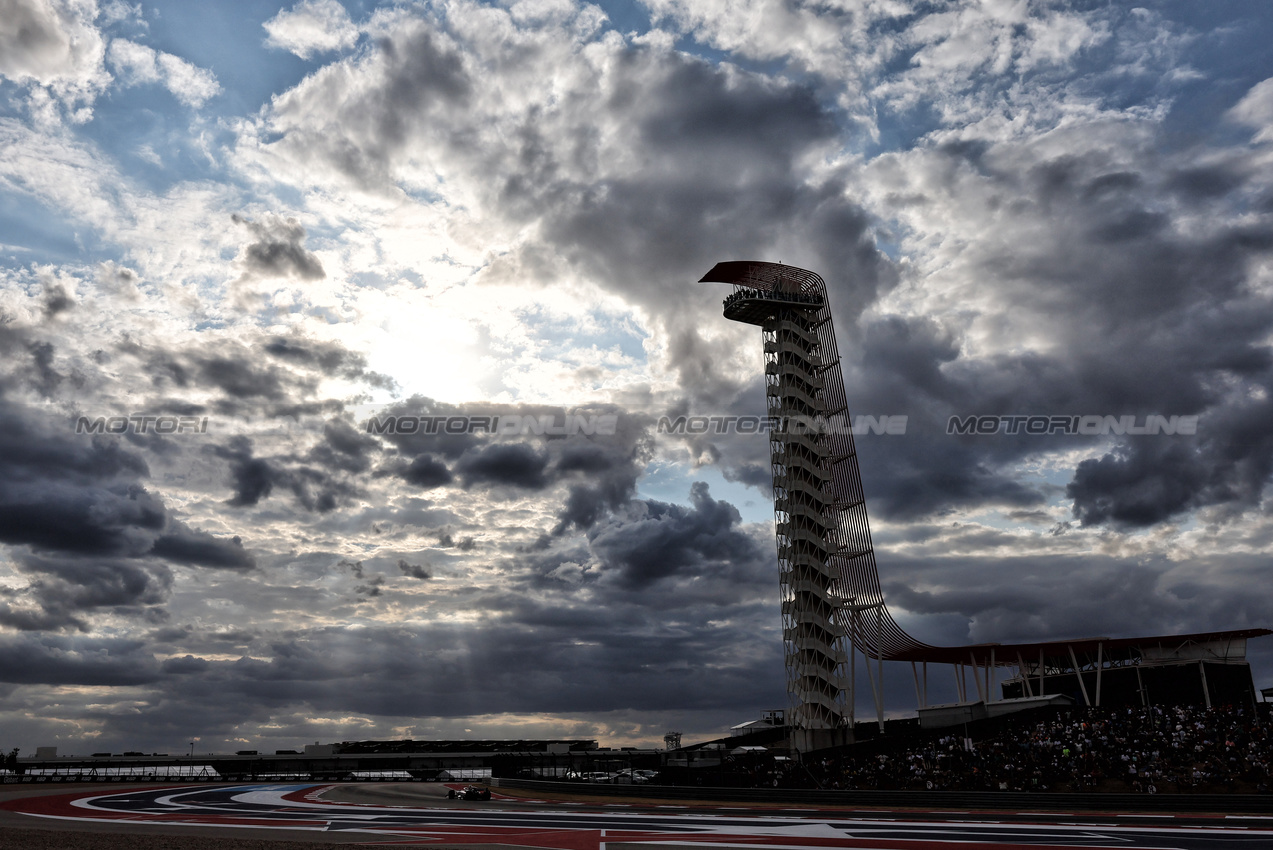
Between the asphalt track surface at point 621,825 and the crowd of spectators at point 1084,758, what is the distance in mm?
7877

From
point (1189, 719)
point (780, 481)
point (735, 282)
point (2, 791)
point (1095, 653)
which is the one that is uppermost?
point (735, 282)

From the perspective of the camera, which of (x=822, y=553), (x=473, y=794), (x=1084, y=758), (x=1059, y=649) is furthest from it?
(x=822, y=553)

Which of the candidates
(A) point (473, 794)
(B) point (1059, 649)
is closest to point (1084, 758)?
(B) point (1059, 649)

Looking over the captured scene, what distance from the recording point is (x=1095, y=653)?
227 ft

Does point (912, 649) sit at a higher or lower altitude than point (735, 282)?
lower

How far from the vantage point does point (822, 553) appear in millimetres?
81188

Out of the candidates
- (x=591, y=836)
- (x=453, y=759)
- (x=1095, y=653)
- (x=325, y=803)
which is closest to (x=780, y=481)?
(x=1095, y=653)

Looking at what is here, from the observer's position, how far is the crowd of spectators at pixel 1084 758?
42469 millimetres

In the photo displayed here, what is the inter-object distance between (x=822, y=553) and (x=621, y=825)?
47.2m

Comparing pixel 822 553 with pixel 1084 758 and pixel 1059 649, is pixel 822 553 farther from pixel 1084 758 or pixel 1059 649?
pixel 1084 758

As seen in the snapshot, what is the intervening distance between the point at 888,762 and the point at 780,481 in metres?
32.0

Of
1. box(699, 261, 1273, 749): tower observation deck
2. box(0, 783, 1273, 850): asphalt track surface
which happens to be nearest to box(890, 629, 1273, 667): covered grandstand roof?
box(699, 261, 1273, 749): tower observation deck

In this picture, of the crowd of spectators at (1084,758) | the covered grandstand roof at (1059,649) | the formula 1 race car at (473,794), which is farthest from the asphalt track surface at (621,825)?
the covered grandstand roof at (1059,649)

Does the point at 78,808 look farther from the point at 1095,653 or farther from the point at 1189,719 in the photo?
the point at 1095,653
